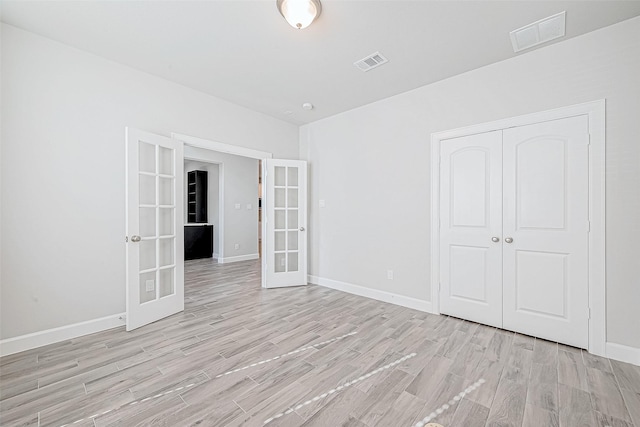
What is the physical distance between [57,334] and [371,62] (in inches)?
160

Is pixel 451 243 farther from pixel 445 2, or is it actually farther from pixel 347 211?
pixel 445 2

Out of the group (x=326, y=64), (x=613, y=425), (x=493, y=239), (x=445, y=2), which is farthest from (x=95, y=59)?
(x=613, y=425)

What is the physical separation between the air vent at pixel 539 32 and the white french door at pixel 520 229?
74 centimetres

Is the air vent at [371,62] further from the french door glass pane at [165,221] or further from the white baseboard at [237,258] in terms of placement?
the white baseboard at [237,258]

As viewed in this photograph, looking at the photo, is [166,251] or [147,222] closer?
[147,222]

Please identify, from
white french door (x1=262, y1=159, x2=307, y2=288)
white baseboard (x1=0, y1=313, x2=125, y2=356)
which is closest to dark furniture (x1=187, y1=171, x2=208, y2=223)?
white french door (x1=262, y1=159, x2=307, y2=288)

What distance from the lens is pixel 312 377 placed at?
201 centimetres

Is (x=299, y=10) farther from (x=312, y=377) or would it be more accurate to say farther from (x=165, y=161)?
(x=312, y=377)

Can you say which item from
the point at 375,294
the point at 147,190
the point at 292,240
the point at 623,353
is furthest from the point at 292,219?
the point at 623,353

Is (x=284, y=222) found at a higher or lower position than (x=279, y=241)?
higher

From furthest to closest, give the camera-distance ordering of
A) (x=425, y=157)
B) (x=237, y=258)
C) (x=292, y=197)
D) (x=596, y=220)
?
1. (x=237, y=258)
2. (x=292, y=197)
3. (x=425, y=157)
4. (x=596, y=220)

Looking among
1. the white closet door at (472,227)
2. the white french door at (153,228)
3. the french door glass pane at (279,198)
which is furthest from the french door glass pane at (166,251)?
the white closet door at (472,227)

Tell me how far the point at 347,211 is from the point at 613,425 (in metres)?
3.21

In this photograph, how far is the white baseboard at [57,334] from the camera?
7.62 ft
